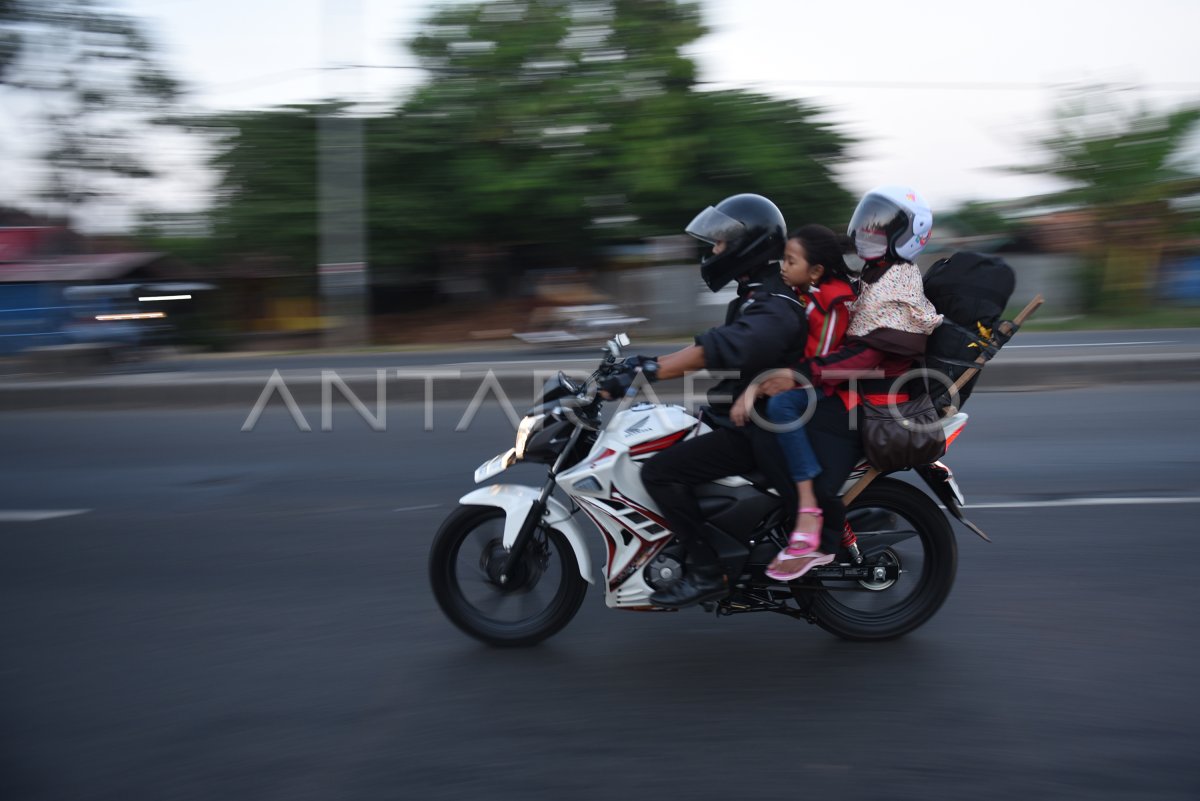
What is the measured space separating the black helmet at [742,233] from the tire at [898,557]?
1.00 meters

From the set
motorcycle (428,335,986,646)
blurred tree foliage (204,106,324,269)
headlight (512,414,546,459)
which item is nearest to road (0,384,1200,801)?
motorcycle (428,335,986,646)

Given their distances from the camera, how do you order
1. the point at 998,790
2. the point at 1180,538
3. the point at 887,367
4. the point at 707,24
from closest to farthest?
the point at 998,790
the point at 887,367
the point at 1180,538
the point at 707,24

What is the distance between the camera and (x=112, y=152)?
2650 centimetres

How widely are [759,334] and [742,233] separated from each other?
37cm

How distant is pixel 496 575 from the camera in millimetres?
4145

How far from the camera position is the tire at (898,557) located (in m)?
4.12

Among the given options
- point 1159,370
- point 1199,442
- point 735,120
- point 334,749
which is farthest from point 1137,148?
point 334,749

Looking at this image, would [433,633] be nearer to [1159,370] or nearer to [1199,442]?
[1199,442]

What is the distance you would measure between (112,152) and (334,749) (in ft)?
87.5

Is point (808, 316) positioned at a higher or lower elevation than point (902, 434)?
higher

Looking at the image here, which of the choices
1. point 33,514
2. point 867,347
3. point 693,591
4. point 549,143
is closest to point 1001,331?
point 867,347

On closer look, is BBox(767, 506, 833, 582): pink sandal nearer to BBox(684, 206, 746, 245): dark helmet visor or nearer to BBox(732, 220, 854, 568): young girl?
BBox(732, 220, 854, 568): young girl

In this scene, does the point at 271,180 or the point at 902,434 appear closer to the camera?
the point at 902,434

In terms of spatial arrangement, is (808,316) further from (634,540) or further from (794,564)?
(634,540)
